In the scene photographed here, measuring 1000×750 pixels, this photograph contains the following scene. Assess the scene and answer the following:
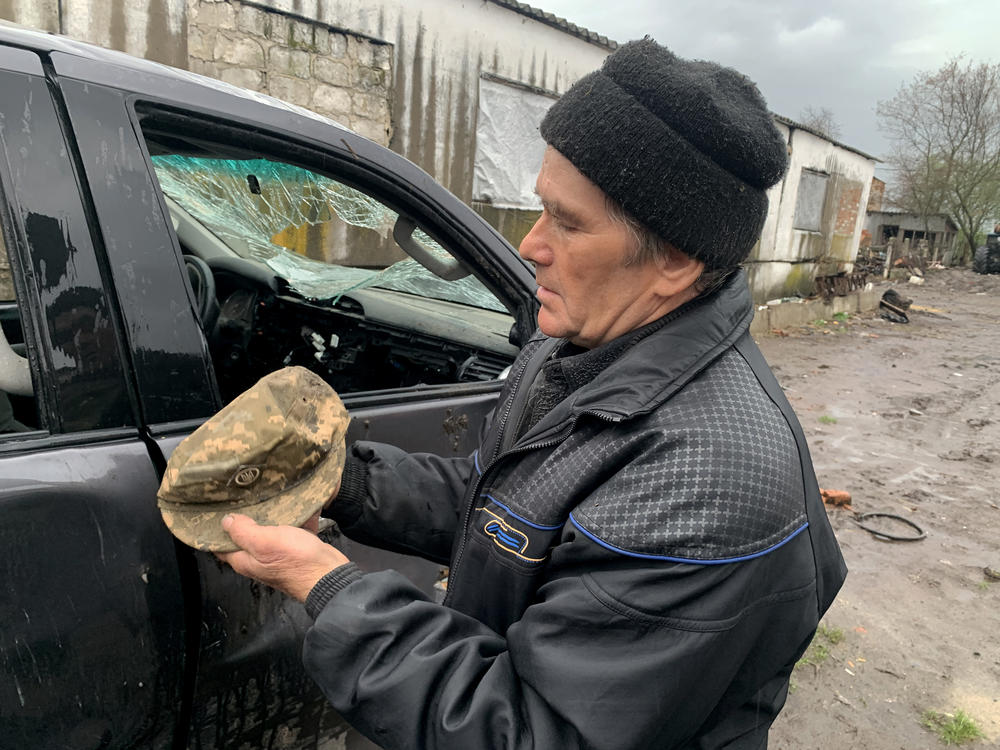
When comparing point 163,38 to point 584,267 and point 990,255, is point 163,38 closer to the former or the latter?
point 584,267

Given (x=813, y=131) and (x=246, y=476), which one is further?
(x=813, y=131)

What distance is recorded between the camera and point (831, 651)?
2807 mm

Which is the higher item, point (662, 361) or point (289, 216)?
point (289, 216)

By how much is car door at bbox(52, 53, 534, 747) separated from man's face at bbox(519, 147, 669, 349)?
0.56m

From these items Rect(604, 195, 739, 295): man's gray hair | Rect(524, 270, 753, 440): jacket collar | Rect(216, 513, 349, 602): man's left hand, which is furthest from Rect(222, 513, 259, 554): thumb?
Rect(604, 195, 739, 295): man's gray hair

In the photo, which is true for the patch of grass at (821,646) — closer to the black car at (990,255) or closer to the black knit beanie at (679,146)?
the black knit beanie at (679,146)

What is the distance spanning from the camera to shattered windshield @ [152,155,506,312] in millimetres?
1871

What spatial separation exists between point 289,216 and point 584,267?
1.57 m

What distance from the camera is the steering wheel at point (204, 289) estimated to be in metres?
2.00

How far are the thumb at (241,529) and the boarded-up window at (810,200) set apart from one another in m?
14.6

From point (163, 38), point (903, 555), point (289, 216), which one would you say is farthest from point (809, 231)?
point (289, 216)

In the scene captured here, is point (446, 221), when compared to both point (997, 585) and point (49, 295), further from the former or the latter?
point (997, 585)

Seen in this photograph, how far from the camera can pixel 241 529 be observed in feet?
3.25

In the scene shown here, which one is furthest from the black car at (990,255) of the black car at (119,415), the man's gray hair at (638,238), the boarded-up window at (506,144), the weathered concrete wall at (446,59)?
the man's gray hair at (638,238)
